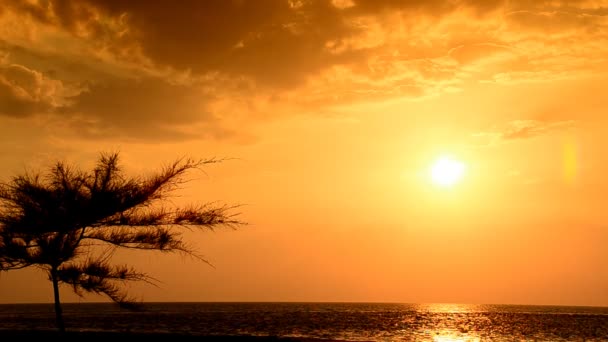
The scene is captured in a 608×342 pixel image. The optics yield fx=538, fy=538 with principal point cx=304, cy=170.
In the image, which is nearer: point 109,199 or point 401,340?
point 109,199

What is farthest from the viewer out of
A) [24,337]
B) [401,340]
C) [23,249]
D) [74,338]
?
[401,340]

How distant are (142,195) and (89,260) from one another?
2894 mm

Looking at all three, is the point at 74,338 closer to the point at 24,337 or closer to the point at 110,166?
the point at 24,337

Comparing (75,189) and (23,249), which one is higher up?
(75,189)

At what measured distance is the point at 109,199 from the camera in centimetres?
1795

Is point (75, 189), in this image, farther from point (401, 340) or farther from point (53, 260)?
point (401, 340)

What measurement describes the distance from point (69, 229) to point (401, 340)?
94.7 feet

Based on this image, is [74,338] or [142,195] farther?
[74,338]

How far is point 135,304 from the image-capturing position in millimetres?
18344

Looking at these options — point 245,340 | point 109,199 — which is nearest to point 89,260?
point 109,199

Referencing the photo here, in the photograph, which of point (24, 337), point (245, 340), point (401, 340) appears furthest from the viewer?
point (401, 340)

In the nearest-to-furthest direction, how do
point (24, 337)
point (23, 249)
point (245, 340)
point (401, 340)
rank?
point (23, 249)
point (24, 337)
point (245, 340)
point (401, 340)

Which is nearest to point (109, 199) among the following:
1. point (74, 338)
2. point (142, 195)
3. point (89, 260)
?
point (142, 195)

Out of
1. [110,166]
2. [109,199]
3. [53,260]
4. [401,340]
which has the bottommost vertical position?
[401,340]
